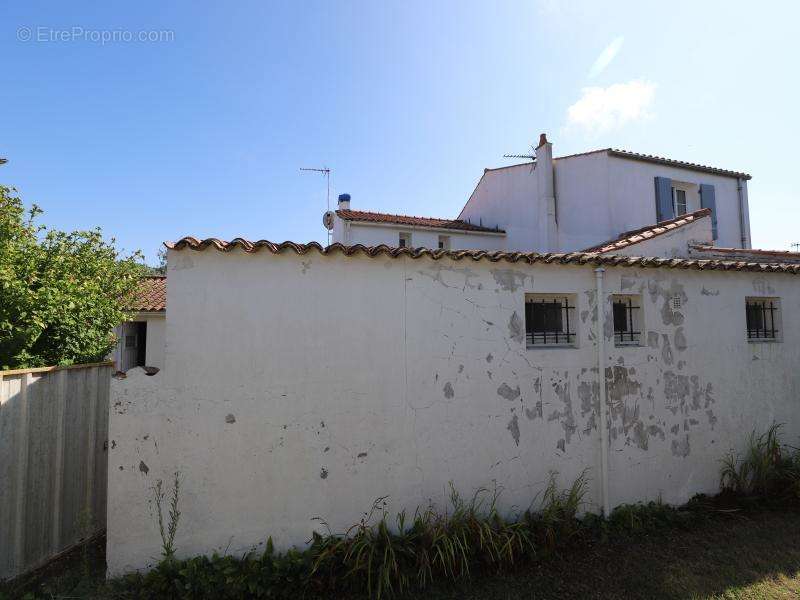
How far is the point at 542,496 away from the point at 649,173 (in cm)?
1212

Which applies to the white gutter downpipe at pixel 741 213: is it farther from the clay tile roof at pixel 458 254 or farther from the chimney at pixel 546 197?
the clay tile roof at pixel 458 254

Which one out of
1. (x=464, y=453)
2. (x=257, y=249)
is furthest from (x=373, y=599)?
(x=257, y=249)

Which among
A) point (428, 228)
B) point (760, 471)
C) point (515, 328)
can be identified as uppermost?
point (428, 228)

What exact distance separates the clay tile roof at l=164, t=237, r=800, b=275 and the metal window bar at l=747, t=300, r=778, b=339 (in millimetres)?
618

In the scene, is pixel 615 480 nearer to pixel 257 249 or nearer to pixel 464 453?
pixel 464 453

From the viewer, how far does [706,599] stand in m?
3.90

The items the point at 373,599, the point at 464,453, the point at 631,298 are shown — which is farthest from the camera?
the point at 631,298

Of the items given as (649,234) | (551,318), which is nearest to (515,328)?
(551,318)

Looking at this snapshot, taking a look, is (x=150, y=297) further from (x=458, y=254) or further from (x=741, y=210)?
(x=741, y=210)

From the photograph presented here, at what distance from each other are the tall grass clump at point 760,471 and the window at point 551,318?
3.12 meters

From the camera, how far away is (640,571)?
4344 millimetres

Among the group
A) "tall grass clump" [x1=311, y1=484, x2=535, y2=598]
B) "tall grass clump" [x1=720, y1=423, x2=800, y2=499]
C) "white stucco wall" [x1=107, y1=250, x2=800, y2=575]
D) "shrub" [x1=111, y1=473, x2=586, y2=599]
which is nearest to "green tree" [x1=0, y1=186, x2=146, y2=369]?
"white stucco wall" [x1=107, y1=250, x2=800, y2=575]

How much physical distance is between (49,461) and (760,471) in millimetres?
9214

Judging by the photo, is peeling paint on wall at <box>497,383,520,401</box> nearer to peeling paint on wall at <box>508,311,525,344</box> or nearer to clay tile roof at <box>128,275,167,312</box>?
peeling paint on wall at <box>508,311,525,344</box>
